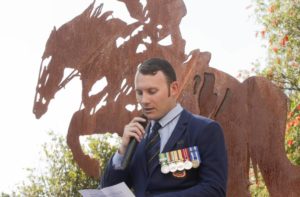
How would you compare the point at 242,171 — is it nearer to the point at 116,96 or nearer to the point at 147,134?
the point at 116,96

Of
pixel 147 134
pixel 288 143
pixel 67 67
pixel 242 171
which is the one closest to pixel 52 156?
pixel 288 143

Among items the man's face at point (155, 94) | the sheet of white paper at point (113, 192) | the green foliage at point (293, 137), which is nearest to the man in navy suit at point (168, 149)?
the man's face at point (155, 94)

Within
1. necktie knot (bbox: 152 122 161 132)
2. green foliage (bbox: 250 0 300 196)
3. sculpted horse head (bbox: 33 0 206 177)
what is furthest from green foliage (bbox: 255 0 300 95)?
necktie knot (bbox: 152 122 161 132)

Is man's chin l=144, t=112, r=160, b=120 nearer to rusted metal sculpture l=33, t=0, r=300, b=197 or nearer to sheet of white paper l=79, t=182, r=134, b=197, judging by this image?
sheet of white paper l=79, t=182, r=134, b=197

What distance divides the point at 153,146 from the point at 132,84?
2842 millimetres

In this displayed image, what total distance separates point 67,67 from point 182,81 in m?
1.02

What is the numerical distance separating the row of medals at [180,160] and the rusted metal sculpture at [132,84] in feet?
7.65

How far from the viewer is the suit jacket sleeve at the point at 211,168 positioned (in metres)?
2.20

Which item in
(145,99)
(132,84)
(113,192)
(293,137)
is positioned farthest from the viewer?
(293,137)

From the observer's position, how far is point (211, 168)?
2223mm

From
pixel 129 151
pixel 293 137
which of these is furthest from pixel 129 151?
pixel 293 137

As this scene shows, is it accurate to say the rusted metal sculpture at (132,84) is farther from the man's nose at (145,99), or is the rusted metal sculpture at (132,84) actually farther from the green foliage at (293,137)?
the green foliage at (293,137)

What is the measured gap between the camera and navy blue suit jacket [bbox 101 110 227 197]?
2215 mm

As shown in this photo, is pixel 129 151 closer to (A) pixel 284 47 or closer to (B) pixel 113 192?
(B) pixel 113 192
